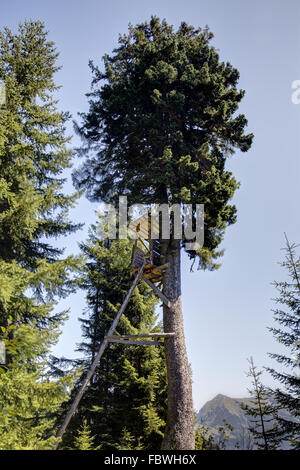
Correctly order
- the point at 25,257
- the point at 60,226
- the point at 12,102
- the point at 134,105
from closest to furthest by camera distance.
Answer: the point at 12,102
the point at 25,257
the point at 60,226
the point at 134,105

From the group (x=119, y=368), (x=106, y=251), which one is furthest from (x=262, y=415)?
(x=106, y=251)

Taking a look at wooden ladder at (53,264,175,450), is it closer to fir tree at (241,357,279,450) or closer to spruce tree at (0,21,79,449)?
spruce tree at (0,21,79,449)

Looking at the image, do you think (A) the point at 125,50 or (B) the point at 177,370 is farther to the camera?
(A) the point at 125,50

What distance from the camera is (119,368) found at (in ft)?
36.1

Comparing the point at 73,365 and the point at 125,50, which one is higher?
the point at 125,50

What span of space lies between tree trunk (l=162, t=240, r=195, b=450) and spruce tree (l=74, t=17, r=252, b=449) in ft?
0.11

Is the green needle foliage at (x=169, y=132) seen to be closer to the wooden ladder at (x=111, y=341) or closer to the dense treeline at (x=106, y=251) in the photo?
the dense treeline at (x=106, y=251)

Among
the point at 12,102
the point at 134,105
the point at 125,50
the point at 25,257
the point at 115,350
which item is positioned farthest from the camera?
the point at 125,50

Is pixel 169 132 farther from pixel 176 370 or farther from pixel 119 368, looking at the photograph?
pixel 119 368

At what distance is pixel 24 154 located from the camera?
24.6 feet

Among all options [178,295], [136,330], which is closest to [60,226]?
[178,295]

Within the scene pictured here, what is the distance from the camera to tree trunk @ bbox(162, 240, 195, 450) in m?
6.71
